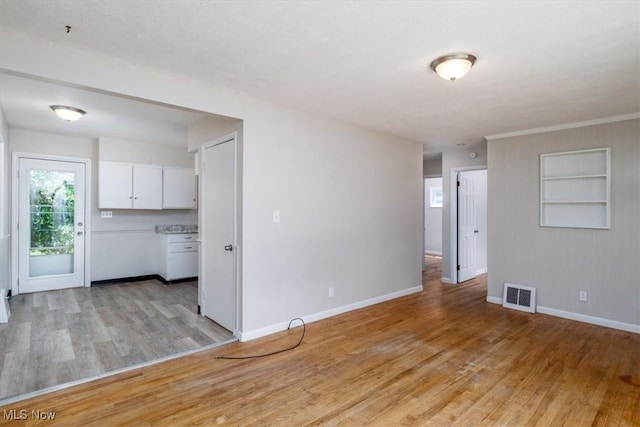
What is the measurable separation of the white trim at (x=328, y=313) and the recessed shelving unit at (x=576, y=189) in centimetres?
210

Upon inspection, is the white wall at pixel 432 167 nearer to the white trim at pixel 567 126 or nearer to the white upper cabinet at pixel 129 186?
the white trim at pixel 567 126

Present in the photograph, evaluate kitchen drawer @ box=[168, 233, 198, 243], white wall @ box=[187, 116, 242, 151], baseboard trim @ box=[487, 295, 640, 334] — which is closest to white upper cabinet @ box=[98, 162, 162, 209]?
kitchen drawer @ box=[168, 233, 198, 243]

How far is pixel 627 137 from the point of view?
3738mm

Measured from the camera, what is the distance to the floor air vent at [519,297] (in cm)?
436

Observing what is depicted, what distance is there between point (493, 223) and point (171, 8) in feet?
15.1

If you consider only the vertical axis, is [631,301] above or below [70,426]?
above

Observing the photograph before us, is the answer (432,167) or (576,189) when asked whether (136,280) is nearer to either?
(432,167)

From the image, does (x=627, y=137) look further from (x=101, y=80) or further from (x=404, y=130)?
(x=101, y=80)

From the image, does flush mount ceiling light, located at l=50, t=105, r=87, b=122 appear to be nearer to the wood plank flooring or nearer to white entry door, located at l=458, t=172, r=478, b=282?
the wood plank flooring

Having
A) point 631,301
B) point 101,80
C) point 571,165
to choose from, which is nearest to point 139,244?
point 101,80

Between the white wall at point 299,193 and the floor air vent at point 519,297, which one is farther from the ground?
the white wall at point 299,193

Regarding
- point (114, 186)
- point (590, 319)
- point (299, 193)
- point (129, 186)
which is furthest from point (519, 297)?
point (114, 186)

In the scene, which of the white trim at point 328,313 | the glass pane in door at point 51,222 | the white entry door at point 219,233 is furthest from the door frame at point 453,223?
the glass pane in door at point 51,222

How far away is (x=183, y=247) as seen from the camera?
5.90 metres
